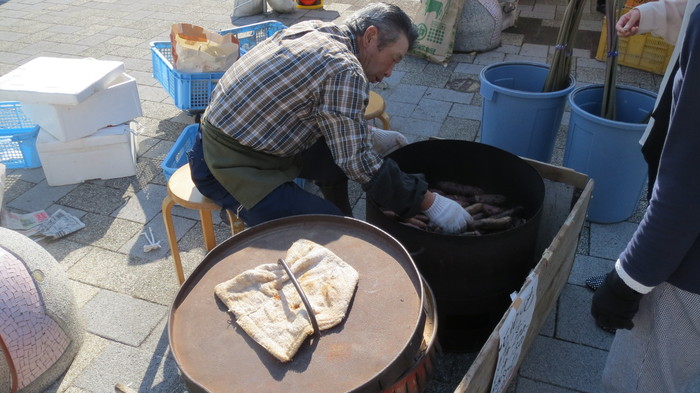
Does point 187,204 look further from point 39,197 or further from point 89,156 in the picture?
point 39,197

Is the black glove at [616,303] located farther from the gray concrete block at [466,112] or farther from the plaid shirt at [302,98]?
the gray concrete block at [466,112]

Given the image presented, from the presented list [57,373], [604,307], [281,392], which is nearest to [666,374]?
[604,307]

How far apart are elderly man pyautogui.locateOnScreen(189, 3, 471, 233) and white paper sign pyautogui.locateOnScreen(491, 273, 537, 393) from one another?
1.88 feet

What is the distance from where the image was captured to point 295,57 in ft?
8.46

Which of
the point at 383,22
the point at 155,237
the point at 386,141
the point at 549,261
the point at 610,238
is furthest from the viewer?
the point at 155,237

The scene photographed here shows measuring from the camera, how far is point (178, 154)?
13.5 feet

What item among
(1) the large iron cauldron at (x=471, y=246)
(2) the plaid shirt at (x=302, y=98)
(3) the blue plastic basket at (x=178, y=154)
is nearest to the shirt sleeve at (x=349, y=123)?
(2) the plaid shirt at (x=302, y=98)

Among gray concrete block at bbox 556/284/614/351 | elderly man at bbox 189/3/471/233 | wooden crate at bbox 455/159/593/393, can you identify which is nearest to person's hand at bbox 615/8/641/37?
wooden crate at bbox 455/159/593/393

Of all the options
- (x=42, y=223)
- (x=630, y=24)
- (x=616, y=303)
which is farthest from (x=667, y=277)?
(x=42, y=223)

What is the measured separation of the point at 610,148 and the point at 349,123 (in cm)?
215

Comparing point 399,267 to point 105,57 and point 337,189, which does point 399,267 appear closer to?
Result: point 337,189

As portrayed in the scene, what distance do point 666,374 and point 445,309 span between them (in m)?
1.01

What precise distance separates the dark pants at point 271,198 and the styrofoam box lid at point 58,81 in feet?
5.74

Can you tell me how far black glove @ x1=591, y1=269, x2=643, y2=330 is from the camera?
6.29 feet
